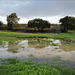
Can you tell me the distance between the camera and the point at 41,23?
5750cm

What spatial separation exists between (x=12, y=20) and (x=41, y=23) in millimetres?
20964

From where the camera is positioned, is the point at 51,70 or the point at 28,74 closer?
the point at 28,74

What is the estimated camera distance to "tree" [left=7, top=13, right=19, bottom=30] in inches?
2539

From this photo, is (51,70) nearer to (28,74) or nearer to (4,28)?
(28,74)

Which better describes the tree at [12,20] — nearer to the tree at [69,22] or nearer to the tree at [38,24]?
the tree at [38,24]

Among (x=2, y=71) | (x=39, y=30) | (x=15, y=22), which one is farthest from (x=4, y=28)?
(x=2, y=71)

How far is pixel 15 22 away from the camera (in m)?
66.8

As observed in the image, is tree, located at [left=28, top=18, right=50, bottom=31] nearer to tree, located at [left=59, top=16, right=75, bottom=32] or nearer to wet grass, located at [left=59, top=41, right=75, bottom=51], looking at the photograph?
tree, located at [left=59, top=16, right=75, bottom=32]

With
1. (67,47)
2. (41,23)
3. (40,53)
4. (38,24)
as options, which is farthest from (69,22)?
(40,53)

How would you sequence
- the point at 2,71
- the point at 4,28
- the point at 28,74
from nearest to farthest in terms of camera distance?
the point at 28,74 → the point at 2,71 → the point at 4,28

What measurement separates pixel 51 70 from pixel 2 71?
2821 mm

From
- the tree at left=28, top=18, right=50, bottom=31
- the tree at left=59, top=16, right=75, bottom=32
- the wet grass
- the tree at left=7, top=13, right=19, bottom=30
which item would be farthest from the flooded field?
the tree at left=7, top=13, right=19, bottom=30

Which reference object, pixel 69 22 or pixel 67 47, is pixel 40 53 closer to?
pixel 67 47

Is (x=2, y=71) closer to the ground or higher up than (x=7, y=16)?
closer to the ground
